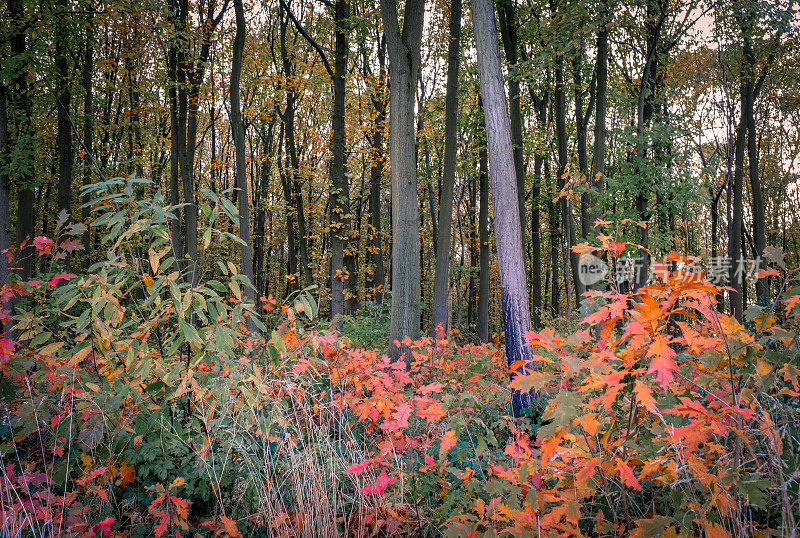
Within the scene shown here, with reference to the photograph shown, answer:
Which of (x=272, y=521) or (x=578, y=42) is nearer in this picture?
(x=272, y=521)

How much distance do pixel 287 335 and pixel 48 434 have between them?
230cm

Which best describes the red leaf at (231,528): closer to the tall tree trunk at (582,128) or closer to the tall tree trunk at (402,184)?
the tall tree trunk at (402,184)

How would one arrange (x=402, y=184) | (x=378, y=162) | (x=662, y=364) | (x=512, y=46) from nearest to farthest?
(x=662, y=364) → (x=402, y=184) → (x=512, y=46) → (x=378, y=162)

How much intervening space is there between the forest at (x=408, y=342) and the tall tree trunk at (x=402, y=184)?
36 millimetres

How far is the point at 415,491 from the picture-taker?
9.86 feet

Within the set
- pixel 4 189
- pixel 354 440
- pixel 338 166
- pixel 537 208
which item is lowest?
pixel 354 440

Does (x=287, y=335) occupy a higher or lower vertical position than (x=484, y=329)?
higher

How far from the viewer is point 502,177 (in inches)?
197

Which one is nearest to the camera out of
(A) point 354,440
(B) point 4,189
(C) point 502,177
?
(A) point 354,440

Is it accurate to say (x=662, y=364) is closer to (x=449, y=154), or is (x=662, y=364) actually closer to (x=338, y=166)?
(x=449, y=154)

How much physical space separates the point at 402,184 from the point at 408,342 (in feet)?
8.26

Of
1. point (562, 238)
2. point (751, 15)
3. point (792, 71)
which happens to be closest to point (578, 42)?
point (751, 15)

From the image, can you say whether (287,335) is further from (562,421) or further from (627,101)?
(627,101)

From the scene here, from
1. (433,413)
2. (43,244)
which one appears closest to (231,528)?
(433,413)
